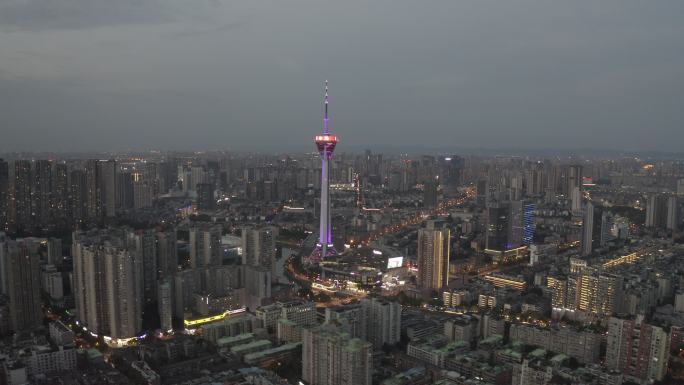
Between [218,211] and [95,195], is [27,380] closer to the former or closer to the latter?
[95,195]

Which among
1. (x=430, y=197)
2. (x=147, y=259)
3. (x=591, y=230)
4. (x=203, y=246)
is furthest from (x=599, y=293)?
(x=430, y=197)

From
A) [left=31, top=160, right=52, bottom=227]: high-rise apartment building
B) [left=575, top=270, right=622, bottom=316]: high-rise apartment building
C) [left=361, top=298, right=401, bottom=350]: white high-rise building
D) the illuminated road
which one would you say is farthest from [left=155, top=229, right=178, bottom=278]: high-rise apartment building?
[left=575, top=270, right=622, bottom=316]: high-rise apartment building

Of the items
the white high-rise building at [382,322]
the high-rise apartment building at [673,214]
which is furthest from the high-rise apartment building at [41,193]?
the high-rise apartment building at [673,214]

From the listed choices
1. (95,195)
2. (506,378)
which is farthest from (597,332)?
(95,195)

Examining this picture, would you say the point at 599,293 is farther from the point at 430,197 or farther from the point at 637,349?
the point at 430,197

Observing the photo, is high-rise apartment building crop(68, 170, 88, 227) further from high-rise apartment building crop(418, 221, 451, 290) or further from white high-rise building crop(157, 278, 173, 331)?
high-rise apartment building crop(418, 221, 451, 290)

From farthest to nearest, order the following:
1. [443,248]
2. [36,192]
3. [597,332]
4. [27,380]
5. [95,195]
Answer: [95,195]
[36,192]
[443,248]
[597,332]
[27,380]

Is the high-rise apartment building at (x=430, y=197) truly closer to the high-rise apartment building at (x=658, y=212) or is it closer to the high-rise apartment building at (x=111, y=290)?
the high-rise apartment building at (x=658, y=212)

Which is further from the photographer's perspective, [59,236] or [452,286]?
[59,236]
